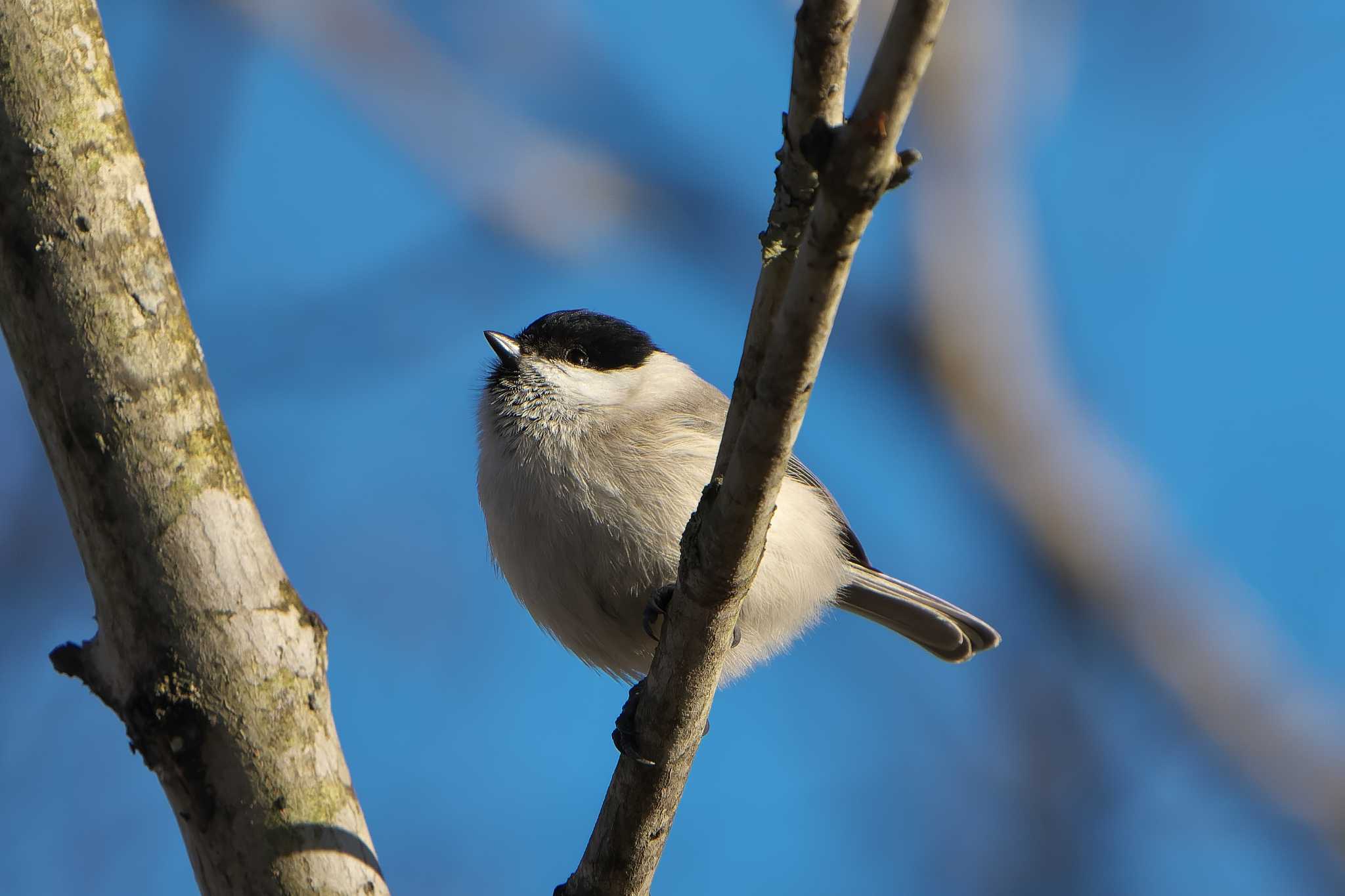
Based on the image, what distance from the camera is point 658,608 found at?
90.9 inches

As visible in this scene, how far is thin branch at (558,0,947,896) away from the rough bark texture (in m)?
0.44

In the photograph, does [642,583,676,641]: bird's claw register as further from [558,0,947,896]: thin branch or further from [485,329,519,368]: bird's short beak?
[485,329,519,368]: bird's short beak

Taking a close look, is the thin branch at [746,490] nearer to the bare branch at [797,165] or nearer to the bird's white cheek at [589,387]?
the bare branch at [797,165]

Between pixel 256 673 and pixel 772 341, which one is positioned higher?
pixel 772 341

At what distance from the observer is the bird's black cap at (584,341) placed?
320 centimetres

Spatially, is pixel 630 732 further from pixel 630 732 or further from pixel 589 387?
pixel 589 387

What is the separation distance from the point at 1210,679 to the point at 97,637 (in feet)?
10.8

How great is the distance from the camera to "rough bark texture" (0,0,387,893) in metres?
1.63

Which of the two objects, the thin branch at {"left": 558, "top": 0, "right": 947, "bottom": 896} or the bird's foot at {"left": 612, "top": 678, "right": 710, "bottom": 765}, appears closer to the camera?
the thin branch at {"left": 558, "top": 0, "right": 947, "bottom": 896}

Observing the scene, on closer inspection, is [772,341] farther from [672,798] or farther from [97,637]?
[97,637]

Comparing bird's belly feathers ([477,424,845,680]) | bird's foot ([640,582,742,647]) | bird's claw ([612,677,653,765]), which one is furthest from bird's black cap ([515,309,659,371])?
bird's claw ([612,677,653,765])

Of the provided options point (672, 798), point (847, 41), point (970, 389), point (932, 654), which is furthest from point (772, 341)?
point (970, 389)

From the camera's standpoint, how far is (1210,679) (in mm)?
3691

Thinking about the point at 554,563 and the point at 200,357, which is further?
the point at 554,563
